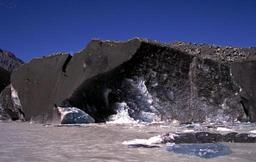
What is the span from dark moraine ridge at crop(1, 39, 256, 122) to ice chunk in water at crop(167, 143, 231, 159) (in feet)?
14.1

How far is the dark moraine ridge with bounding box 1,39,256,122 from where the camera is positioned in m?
7.30

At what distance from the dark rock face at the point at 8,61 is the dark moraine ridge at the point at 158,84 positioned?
26.6 feet

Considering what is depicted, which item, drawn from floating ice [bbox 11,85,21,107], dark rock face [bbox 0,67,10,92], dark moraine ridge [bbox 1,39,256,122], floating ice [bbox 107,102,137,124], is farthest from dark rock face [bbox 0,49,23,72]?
floating ice [bbox 107,102,137,124]

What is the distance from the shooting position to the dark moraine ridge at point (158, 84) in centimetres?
730

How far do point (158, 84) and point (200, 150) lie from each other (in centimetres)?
492

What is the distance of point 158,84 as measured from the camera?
7.61 meters

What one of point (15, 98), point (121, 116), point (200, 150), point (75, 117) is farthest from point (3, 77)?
point (200, 150)

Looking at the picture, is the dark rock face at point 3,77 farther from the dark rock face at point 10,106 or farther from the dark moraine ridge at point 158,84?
the dark moraine ridge at point 158,84

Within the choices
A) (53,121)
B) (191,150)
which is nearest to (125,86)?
(53,121)

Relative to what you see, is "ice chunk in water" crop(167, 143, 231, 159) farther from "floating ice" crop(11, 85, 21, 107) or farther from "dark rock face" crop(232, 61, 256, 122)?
"floating ice" crop(11, 85, 21, 107)

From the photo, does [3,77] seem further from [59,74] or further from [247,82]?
[247,82]

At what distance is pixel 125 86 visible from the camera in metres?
7.59

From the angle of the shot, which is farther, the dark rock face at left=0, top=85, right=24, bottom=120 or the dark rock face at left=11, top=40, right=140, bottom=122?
the dark rock face at left=0, top=85, right=24, bottom=120

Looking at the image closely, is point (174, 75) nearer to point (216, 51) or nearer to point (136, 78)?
point (136, 78)
